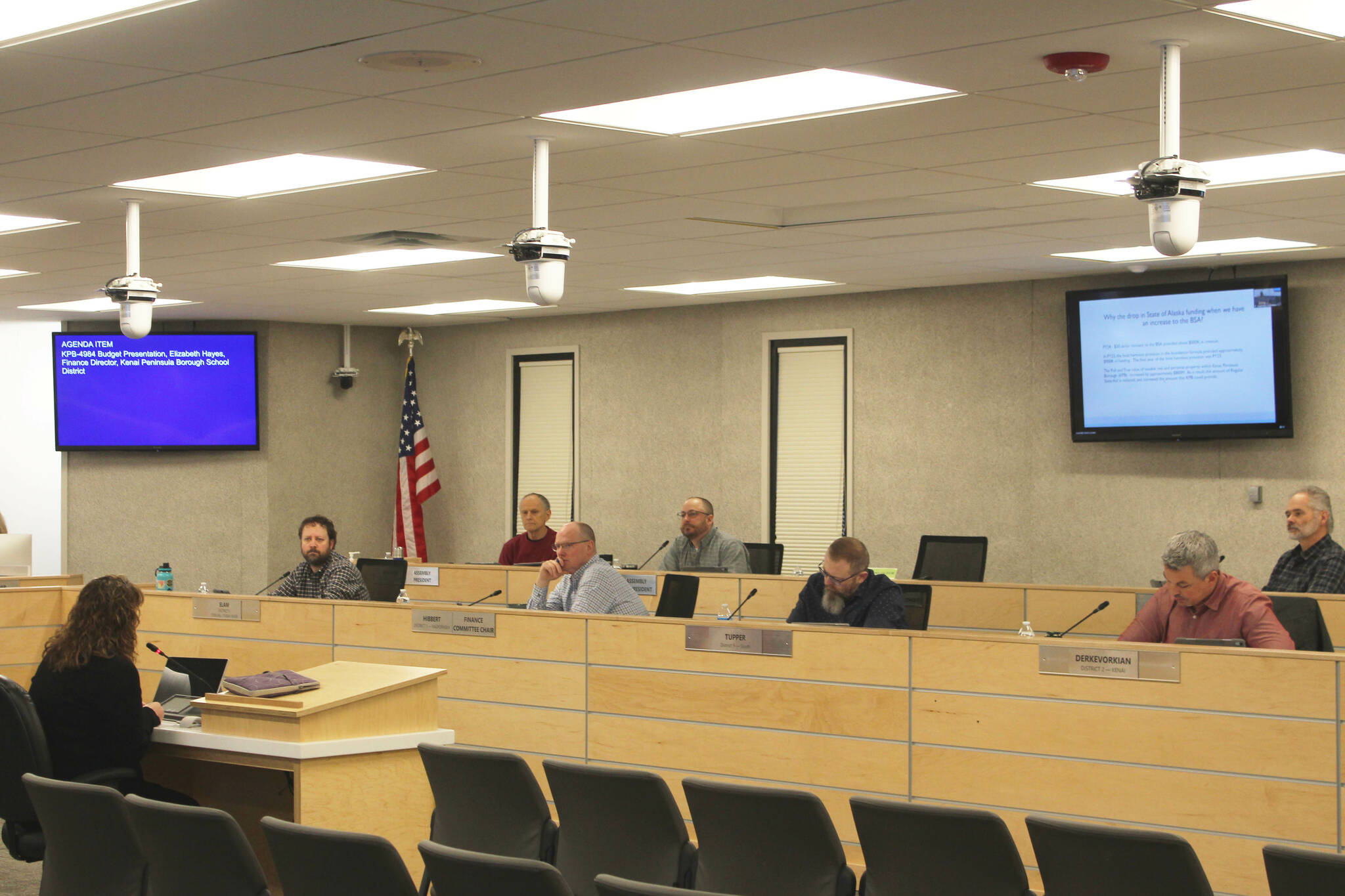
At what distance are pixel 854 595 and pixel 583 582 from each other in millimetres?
1228

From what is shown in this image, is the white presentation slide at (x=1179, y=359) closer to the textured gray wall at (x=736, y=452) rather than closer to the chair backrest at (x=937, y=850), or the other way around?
the textured gray wall at (x=736, y=452)

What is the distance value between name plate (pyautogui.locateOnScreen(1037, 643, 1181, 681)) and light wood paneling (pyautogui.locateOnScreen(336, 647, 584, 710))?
6.34ft

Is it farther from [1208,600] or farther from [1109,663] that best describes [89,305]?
[1109,663]

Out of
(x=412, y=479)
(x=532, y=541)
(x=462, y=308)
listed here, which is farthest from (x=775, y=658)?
(x=412, y=479)

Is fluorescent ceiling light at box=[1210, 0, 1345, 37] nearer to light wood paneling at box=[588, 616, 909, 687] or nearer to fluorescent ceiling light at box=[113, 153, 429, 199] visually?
light wood paneling at box=[588, 616, 909, 687]

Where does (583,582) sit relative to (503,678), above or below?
above

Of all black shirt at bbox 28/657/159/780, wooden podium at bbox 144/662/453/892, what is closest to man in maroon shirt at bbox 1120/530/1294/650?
wooden podium at bbox 144/662/453/892

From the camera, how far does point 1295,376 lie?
890 cm

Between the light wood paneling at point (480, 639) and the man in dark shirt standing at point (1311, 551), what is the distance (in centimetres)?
406

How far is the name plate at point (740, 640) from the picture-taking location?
521 centimetres

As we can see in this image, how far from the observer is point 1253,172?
247 inches

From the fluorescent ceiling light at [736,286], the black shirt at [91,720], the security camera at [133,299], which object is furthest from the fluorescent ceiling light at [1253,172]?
the black shirt at [91,720]

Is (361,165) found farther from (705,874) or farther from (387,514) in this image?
(387,514)

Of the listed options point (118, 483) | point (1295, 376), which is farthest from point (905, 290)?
point (118, 483)
